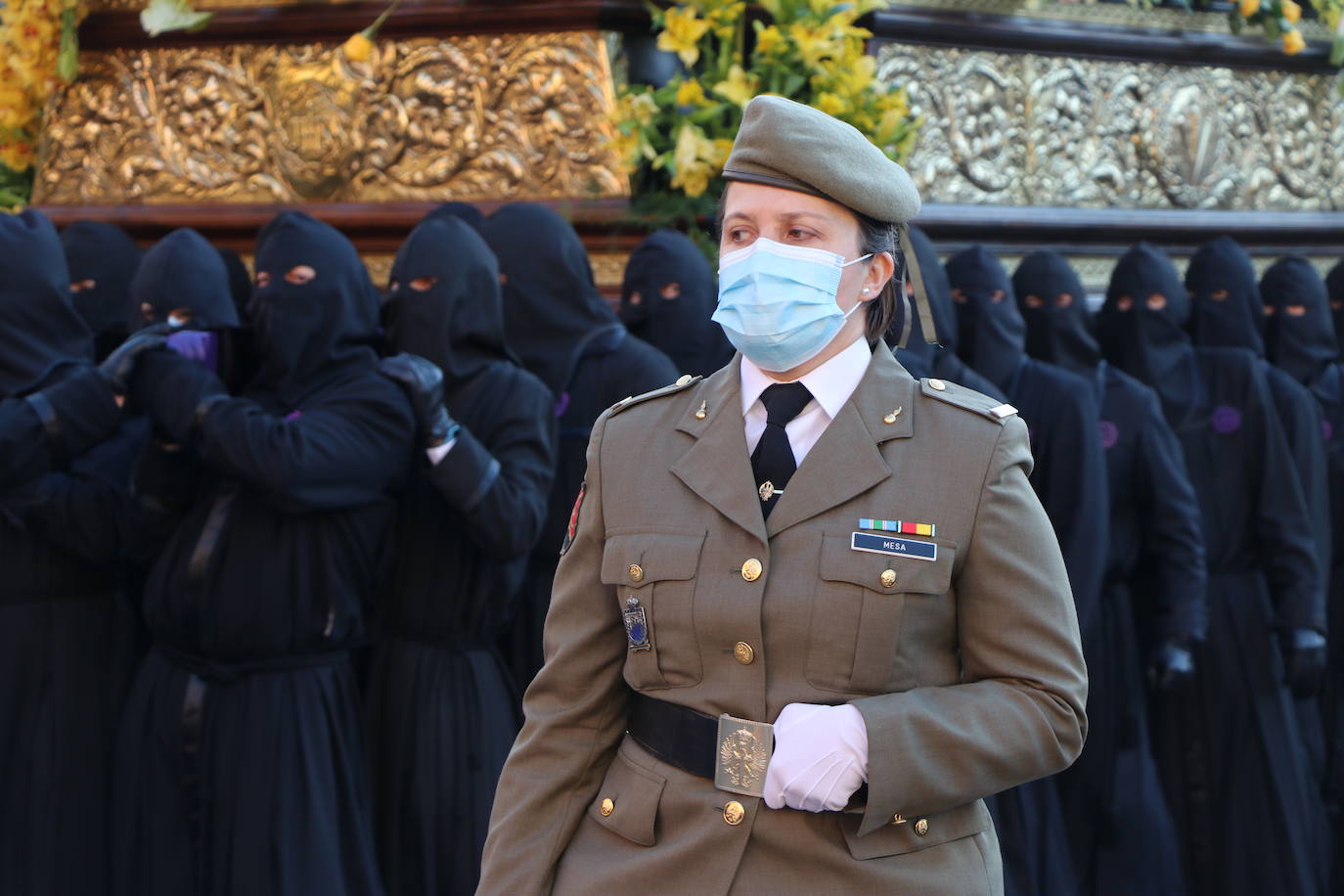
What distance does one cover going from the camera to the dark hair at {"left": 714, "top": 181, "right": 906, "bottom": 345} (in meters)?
2.12

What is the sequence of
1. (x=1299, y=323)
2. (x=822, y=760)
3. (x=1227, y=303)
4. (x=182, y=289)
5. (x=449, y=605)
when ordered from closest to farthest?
(x=822, y=760), (x=449, y=605), (x=182, y=289), (x=1227, y=303), (x=1299, y=323)

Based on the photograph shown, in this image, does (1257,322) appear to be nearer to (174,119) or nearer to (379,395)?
(379,395)

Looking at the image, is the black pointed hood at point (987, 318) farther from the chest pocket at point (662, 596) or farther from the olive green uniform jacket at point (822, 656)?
the chest pocket at point (662, 596)

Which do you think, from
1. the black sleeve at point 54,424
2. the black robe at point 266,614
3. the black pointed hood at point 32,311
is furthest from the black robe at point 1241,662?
the black pointed hood at point 32,311

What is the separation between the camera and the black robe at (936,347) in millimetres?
4227

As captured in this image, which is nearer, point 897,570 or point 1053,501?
point 897,570

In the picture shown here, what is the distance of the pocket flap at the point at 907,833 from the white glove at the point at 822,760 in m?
0.07

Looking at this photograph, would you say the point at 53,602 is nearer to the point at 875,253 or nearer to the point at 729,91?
the point at 729,91

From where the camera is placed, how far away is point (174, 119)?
5887mm

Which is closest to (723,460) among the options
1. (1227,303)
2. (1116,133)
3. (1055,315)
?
(1055,315)

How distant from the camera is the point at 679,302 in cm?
461

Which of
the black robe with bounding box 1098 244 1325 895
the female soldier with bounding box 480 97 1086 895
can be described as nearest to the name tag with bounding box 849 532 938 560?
the female soldier with bounding box 480 97 1086 895

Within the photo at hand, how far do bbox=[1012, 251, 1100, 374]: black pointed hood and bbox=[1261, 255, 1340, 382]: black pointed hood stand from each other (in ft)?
2.93

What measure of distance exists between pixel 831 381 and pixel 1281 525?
3.32 metres
